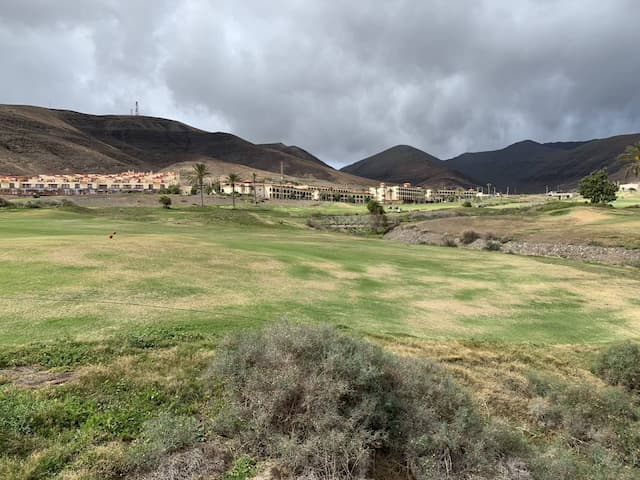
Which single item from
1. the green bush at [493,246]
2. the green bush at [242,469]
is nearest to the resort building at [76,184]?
the green bush at [493,246]

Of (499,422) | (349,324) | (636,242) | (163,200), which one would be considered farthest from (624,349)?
(163,200)

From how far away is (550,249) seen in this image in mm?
48750

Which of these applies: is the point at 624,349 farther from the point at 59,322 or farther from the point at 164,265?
the point at 164,265

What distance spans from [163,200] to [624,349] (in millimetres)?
96786

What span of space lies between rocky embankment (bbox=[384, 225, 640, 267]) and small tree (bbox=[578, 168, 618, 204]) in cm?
6229

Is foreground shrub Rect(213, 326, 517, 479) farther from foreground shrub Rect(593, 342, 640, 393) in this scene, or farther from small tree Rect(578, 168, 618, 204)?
small tree Rect(578, 168, 618, 204)

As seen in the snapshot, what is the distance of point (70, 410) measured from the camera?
242 inches

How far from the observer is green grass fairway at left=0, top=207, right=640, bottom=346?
35.1ft

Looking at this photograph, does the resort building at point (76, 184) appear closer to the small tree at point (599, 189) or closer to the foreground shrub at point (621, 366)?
the small tree at point (599, 189)

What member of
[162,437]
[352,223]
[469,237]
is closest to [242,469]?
[162,437]

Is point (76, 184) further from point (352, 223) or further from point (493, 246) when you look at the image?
point (493, 246)

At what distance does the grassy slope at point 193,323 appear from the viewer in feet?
19.8

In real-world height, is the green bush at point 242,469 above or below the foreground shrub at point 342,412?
below

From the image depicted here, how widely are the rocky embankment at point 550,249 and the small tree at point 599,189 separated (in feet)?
204
